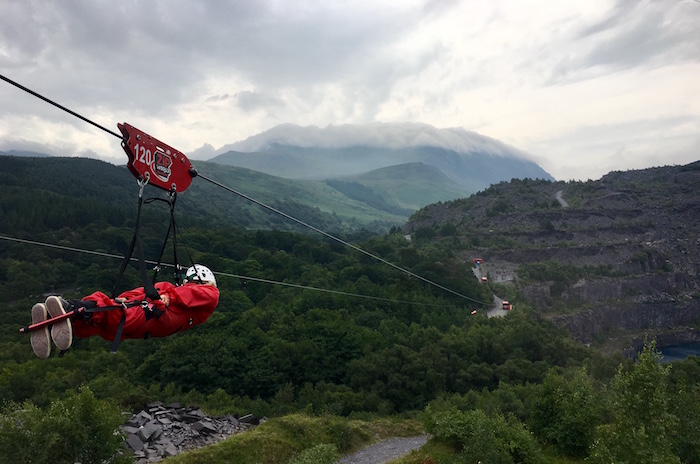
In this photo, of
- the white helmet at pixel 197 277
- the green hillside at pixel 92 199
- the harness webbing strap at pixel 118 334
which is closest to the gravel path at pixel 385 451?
the green hillside at pixel 92 199

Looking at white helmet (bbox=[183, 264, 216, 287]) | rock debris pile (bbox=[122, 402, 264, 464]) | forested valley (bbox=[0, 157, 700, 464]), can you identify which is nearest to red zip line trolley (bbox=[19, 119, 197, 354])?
white helmet (bbox=[183, 264, 216, 287])

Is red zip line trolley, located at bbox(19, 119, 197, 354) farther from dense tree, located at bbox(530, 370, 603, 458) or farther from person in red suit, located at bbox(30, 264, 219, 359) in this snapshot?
dense tree, located at bbox(530, 370, 603, 458)

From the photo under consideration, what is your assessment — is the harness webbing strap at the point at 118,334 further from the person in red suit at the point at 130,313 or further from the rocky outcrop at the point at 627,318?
the rocky outcrop at the point at 627,318

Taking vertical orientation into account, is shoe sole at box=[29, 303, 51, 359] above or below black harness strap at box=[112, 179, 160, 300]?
below

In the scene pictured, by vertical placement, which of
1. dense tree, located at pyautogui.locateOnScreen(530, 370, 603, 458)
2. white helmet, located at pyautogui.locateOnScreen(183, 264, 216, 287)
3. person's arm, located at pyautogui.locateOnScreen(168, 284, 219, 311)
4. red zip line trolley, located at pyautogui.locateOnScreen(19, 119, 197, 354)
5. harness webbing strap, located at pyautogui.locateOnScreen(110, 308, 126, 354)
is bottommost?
dense tree, located at pyautogui.locateOnScreen(530, 370, 603, 458)

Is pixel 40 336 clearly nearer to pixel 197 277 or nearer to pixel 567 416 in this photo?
pixel 197 277

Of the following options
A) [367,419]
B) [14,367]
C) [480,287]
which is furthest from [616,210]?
[14,367]
